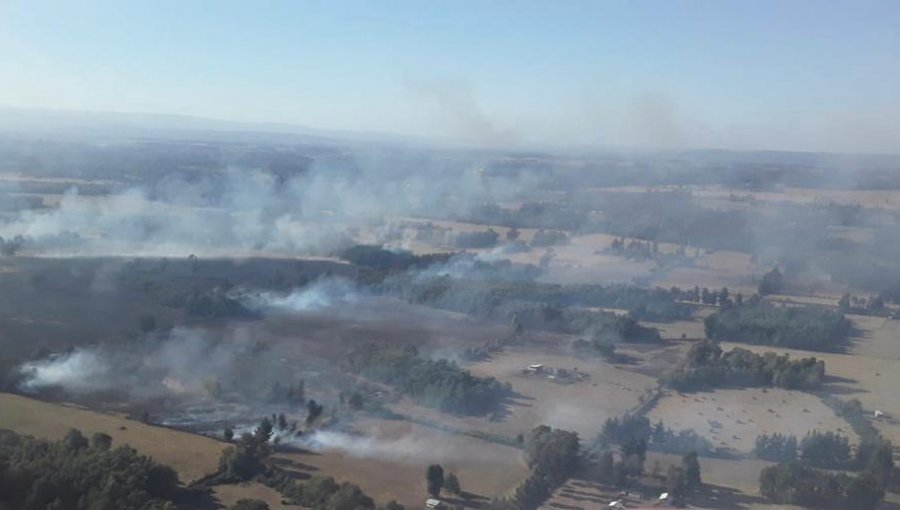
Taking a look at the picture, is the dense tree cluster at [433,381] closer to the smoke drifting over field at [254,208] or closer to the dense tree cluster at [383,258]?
the dense tree cluster at [383,258]

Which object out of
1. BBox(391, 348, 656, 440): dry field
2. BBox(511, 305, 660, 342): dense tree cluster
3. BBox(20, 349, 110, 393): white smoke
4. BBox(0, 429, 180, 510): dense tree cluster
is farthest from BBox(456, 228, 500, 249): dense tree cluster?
BBox(0, 429, 180, 510): dense tree cluster

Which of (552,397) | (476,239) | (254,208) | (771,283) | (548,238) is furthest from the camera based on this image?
(254,208)

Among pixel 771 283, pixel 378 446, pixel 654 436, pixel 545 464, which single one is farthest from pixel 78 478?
pixel 771 283

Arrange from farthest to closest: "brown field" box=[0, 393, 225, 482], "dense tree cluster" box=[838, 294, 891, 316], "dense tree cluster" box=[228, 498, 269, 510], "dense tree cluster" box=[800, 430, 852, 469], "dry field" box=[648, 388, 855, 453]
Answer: "dense tree cluster" box=[838, 294, 891, 316]
"dry field" box=[648, 388, 855, 453]
"dense tree cluster" box=[800, 430, 852, 469]
"brown field" box=[0, 393, 225, 482]
"dense tree cluster" box=[228, 498, 269, 510]

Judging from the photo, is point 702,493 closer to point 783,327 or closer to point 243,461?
point 243,461

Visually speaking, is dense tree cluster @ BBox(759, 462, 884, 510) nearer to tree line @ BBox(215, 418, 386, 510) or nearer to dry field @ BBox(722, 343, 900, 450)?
dry field @ BBox(722, 343, 900, 450)
